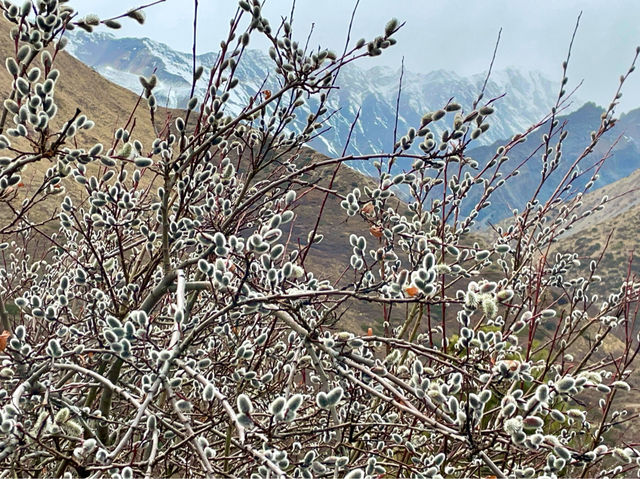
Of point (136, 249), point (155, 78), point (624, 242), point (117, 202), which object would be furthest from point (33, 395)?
point (624, 242)

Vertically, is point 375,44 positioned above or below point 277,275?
above

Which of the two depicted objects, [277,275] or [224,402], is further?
[277,275]

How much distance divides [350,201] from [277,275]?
74cm

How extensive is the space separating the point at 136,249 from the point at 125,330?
3.24 metres

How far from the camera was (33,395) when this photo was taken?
1720 mm

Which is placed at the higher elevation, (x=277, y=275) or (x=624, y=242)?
(x=624, y=242)

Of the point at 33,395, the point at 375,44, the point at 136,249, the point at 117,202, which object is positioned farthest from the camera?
the point at 136,249

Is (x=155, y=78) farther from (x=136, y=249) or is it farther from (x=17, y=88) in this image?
(x=136, y=249)

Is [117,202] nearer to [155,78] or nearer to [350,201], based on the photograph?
[155,78]

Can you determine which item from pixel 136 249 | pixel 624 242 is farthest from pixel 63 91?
pixel 624 242

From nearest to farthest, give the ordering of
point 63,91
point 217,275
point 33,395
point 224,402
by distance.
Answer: point 224,402
point 217,275
point 33,395
point 63,91

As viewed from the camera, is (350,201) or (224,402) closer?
(224,402)

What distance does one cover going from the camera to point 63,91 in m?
33.9

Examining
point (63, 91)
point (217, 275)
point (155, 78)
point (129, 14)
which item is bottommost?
point (217, 275)
